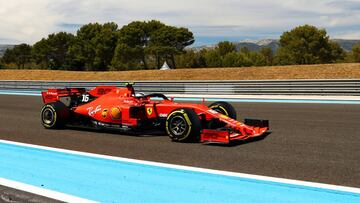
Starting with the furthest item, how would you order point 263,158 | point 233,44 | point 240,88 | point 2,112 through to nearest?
point 233,44 < point 240,88 < point 2,112 < point 263,158

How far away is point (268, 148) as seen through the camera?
6.61 meters

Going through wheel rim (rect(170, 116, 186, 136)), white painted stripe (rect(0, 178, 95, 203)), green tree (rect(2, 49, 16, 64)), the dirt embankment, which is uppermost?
green tree (rect(2, 49, 16, 64))

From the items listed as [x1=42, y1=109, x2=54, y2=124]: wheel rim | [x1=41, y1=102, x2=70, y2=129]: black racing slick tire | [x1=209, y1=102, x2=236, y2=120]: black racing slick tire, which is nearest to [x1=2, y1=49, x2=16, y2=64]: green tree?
[x1=42, y1=109, x2=54, y2=124]: wheel rim

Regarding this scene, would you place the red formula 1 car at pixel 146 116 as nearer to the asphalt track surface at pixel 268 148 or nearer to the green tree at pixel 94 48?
A: the asphalt track surface at pixel 268 148

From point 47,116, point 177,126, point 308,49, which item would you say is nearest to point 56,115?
point 47,116

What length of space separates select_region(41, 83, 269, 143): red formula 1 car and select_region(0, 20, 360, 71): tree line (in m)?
49.4

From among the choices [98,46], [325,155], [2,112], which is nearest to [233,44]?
[98,46]

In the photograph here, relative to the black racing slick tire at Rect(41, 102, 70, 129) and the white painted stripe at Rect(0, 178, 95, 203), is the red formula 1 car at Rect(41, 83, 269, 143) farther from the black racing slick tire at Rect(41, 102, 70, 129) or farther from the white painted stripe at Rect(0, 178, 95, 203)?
the white painted stripe at Rect(0, 178, 95, 203)

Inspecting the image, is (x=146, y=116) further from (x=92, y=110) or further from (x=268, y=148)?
(x=268, y=148)

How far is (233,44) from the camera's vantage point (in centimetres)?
9738

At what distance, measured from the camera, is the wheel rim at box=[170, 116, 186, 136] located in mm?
7156

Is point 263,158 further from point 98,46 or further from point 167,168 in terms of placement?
point 98,46

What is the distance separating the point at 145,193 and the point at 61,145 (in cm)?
335

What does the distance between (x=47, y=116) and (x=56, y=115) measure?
418 millimetres
